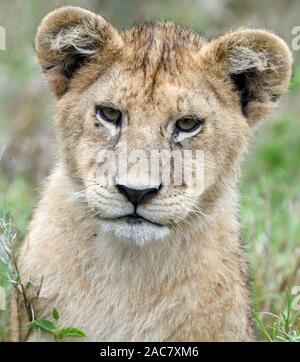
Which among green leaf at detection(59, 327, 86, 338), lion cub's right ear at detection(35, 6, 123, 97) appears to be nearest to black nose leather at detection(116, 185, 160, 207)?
green leaf at detection(59, 327, 86, 338)

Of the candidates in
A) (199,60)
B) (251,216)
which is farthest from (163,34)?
(251,216)

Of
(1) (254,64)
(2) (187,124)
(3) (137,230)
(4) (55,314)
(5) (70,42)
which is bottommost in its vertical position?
(4) (55,314)

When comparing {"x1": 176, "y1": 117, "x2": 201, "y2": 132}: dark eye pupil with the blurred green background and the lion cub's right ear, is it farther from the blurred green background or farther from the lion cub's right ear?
the blurred green background

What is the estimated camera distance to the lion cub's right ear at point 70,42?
5.80 metres

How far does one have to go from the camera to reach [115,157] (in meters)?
5.45

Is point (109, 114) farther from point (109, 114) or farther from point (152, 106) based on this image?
point (152, 106)

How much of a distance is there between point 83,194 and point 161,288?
71cm

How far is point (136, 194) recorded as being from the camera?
5.16 meters

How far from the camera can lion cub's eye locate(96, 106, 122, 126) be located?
18.4 ft

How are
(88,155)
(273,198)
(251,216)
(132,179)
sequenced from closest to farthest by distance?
1. (132,179)
2. (88,155)
3. (251,216)
4. (273,198)

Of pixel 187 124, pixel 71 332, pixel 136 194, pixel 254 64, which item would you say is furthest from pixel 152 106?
pixel 71 332

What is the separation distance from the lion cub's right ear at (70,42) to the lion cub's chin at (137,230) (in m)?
0.99

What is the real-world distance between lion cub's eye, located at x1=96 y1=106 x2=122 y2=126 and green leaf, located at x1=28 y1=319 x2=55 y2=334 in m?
1.12
